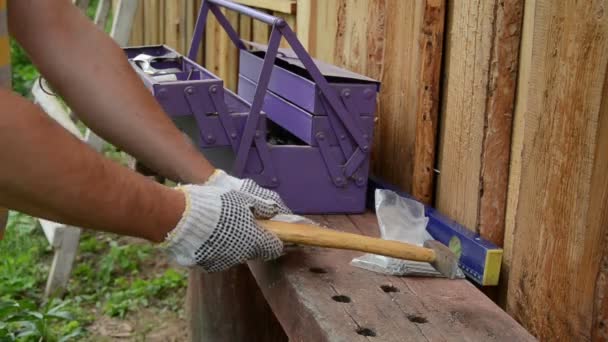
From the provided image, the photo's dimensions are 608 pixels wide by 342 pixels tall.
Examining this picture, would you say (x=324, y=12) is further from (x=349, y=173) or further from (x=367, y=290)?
(x=367, y=290)

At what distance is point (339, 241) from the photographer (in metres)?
2.47

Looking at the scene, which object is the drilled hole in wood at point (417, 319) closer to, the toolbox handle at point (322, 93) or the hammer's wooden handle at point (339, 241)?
the hammer's wooden handle at point (339, 241)

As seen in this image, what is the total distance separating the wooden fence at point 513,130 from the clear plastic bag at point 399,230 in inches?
5.8

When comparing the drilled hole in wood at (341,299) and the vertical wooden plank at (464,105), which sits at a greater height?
the vertical wooden plank at (464,105)

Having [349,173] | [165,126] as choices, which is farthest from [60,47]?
[349,173]

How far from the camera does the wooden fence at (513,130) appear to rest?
229 centimetres

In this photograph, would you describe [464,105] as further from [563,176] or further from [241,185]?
[241,185]

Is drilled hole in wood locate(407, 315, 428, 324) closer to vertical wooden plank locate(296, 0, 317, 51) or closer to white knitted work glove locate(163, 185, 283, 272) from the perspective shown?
white knitted work glove locate(163, 185, 283, 272)

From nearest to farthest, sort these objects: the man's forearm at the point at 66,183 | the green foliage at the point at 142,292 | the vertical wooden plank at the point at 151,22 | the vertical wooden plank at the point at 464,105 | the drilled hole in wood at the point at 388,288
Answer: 1. the man's forearm at the point at 66,183
2. the drilled hole in wood at the point at 388,288
3. the vertical wooden plank at the point at 464,105
4. the green foliage at the point at 142,292
5. the vertical wooden plank at the point at 151,22

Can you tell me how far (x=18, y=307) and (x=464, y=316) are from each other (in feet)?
7.68

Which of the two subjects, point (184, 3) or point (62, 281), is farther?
point (184, 3)

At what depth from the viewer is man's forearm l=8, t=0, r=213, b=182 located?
2.62 meters

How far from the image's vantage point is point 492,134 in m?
2.70

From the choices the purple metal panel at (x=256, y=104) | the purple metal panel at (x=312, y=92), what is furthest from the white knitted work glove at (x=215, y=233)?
the purple metal panel at (x=312, y=92)
